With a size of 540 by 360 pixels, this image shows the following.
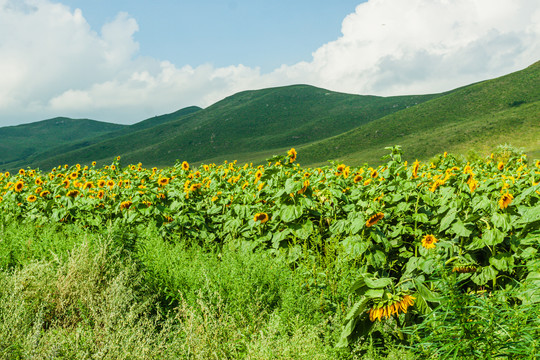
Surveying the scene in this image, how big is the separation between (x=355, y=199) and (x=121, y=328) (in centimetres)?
270

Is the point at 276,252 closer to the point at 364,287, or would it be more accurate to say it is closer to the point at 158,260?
the point at 158,260

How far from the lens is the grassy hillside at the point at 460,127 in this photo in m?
46.4

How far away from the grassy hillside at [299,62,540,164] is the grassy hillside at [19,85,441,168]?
19385mm

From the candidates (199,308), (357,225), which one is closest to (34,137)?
(199,308)

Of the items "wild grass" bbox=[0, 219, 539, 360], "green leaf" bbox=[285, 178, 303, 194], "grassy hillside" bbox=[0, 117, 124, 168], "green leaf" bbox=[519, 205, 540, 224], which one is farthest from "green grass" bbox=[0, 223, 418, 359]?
"grassy hillside" bbox=[0, 117, 124, 168]

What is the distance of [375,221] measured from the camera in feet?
11.1

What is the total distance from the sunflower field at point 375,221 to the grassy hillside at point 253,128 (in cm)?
6920

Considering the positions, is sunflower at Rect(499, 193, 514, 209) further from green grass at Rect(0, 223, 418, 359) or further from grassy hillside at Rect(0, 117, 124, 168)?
grassy hillside at Rect(0, 117, 124, 168)

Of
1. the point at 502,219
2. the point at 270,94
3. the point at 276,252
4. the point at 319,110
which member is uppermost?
the point at 270,94

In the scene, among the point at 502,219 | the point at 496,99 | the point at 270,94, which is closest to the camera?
the point at 502,219

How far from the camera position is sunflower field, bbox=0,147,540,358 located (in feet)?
7.71

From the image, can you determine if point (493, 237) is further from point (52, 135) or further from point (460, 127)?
point (52, 135)

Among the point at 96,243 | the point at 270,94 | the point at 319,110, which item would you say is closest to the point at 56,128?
the point at 270,94

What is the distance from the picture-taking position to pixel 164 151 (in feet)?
285
